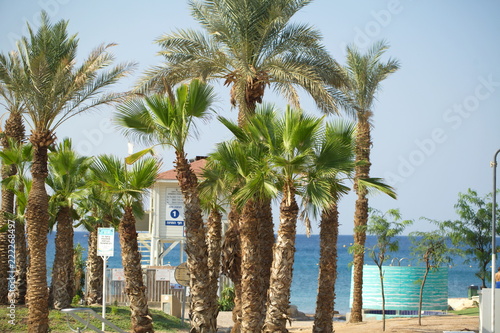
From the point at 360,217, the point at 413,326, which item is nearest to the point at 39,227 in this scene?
the point at 360,217

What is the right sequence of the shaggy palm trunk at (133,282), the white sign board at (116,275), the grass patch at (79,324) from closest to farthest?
the shaggy palm trunk at (133,282)
the grass patch at (79,324)
the white sign board at (116,275)

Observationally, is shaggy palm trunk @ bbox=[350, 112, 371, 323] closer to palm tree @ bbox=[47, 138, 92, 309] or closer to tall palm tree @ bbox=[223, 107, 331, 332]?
tall palm tree @ bbox=[223, 107, 331, 332]

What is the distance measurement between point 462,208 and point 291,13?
10.4m

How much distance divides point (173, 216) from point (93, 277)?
817cm

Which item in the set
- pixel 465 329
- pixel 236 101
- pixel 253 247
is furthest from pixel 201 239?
pixel 465 329

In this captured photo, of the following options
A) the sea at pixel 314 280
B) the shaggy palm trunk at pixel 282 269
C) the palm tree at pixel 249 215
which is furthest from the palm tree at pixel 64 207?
the sea at pixel 314 280

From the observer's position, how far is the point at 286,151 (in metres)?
17.5

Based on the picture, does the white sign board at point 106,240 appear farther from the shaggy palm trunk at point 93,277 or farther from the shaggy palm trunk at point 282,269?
the shaggy palm trunk at point 93,277

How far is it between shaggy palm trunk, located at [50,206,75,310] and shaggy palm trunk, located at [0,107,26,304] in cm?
142

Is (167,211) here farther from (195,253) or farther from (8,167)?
(195,253)

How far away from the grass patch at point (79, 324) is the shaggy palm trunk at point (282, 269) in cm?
803

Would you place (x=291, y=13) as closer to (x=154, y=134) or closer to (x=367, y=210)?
(x=154, y=134)

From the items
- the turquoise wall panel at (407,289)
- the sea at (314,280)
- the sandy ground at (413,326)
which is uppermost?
the turquoise wall panel at (407,289)

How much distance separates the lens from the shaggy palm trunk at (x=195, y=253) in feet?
60.8
